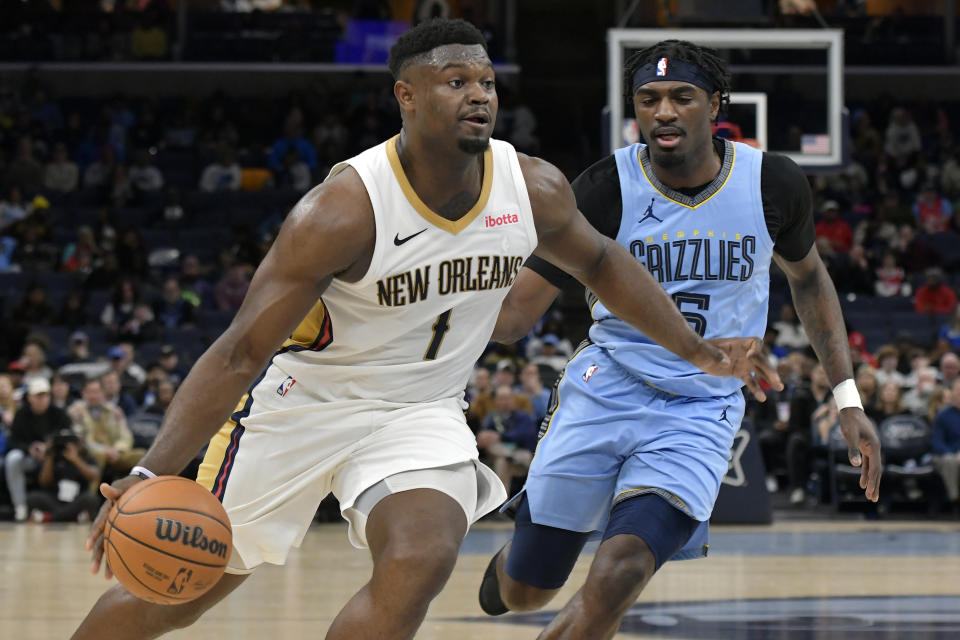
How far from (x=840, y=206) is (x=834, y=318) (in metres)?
14.6

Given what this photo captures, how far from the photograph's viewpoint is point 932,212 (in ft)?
61.2

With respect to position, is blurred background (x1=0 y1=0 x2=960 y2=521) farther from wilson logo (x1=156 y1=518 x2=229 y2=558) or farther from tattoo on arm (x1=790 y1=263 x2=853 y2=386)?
wilson logo (x1=156 y1=518 x2=229 y2=558)

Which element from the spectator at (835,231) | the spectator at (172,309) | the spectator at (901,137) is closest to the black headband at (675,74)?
the spectator at (172,309)

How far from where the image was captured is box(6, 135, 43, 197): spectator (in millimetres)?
19156

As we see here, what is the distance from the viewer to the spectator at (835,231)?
1764 cm

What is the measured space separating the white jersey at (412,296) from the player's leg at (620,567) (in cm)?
67

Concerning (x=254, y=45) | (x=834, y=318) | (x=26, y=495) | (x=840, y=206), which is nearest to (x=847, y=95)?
(x=840, y=206)

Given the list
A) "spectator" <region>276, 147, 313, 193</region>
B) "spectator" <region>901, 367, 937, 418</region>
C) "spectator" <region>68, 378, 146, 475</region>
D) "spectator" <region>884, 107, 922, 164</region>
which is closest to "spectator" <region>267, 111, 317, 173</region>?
"spectator" <region>276, 147, 313, 193</region>

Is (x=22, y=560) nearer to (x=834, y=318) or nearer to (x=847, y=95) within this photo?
(x=834, y=318)

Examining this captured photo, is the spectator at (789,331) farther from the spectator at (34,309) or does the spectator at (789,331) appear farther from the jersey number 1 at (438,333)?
the jersey number 1 at (438,333)

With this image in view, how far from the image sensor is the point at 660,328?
13.7 feet

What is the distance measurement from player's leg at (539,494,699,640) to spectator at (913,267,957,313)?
12917 millimetres

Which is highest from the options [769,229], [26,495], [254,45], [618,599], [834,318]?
[254,45]

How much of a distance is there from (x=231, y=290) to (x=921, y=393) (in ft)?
25.2
